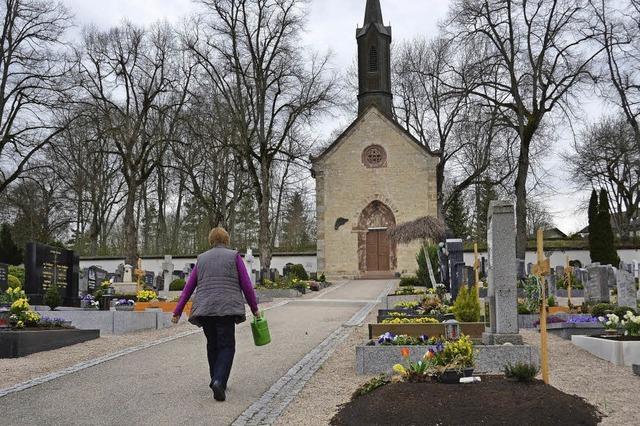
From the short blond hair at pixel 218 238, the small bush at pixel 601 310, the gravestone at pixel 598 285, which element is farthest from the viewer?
the gravestone at pixel 598 285

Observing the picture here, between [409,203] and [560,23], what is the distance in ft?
41.5

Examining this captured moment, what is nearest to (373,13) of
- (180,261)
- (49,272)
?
(180,261)

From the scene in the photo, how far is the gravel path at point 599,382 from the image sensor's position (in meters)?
6.49

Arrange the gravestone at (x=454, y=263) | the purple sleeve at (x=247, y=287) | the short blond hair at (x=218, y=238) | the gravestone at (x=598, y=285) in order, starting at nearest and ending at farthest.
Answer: the purple sleeve at (x=247, y=287) → the short blond hair at (x=218, y=238) → the gravestone at (x=454, y=263) → the gravestone at (x=598, y=285)

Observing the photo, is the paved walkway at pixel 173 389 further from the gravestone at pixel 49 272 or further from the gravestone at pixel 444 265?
the gravestone at pixel 444 265

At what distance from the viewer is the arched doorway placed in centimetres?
3725

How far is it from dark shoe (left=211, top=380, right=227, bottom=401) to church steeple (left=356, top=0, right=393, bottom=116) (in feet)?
111

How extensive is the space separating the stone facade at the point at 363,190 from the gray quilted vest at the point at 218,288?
1173 inches

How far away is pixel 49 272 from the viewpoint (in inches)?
595

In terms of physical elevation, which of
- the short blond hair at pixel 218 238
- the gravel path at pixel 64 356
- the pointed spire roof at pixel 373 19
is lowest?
the gravel path at pixel 64 356

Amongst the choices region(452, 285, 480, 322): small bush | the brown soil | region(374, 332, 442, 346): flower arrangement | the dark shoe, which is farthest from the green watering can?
region(452, 285, 480, 322): small bush

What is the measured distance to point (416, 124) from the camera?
149 ft

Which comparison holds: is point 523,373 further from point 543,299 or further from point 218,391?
point 218,391

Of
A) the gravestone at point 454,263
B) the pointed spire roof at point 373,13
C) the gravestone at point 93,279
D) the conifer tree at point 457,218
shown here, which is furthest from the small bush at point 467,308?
the conifer tree at point 457,218
